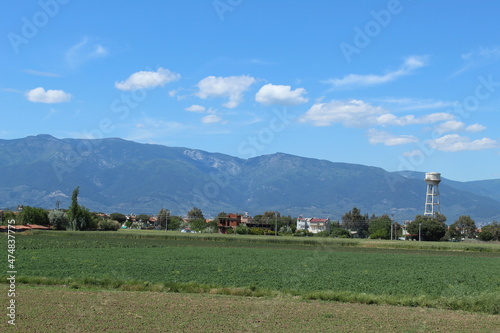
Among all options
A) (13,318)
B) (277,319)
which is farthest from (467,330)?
(13,318)

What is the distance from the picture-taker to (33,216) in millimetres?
131250

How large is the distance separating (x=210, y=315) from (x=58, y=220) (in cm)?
12019

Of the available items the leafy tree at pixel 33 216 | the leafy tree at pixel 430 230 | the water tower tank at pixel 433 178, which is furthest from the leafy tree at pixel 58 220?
the water tower tank at pixel 433 178

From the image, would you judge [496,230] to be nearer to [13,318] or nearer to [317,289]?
[317,289]

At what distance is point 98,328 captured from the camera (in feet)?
56.3

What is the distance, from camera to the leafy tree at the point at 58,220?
427 feet

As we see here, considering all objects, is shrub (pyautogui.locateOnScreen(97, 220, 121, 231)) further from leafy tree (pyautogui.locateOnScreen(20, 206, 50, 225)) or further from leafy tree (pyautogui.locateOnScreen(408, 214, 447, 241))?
leafy tree (pyautogui.locateOnScreen(408, 214, 447, 241))

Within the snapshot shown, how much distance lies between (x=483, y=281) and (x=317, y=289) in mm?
13351

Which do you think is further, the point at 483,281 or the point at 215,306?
the point at 483,281

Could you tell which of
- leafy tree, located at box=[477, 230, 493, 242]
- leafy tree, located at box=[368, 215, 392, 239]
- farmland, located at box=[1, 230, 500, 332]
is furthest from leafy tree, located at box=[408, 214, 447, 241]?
farmland, located at box=[1, 230, 500, 332]

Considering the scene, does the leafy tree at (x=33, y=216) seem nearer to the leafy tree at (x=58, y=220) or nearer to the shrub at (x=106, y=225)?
the leafy tree at (x=58, y=220)

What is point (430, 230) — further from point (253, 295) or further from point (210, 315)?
point (210, 315)

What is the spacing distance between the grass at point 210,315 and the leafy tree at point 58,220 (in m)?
112

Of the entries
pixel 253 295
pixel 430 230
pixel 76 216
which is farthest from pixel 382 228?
pixel 253 295
